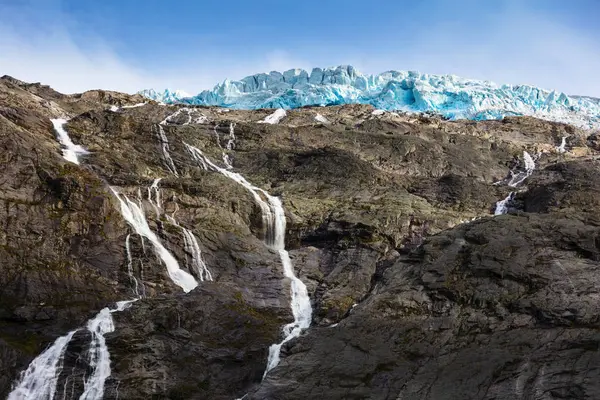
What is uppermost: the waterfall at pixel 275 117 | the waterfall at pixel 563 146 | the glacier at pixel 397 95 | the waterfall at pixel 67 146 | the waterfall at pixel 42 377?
the glacier at pixel 397 95

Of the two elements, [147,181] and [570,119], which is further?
[570,119]

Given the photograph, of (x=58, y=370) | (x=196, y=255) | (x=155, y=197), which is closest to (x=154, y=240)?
(x=196, y=255)

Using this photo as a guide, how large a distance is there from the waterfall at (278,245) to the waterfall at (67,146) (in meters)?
12.8

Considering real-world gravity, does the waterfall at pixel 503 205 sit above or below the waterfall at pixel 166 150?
below

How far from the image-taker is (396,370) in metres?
27.8

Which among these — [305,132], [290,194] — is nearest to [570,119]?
[305,132]

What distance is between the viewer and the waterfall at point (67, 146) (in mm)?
51422

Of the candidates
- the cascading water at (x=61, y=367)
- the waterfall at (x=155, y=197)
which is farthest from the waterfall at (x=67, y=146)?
the cascading water at (x=61, y=367)

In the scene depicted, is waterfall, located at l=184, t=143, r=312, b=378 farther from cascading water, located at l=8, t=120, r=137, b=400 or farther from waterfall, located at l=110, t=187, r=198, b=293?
cascading water, located at l=8, t=120, r=137, b=400

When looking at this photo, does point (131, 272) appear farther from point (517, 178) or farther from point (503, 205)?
point (517, 178)

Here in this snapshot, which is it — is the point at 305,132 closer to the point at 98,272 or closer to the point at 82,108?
the point at 82,108

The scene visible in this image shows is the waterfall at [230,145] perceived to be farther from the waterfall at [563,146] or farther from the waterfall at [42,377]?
the waterfall at [563,146]

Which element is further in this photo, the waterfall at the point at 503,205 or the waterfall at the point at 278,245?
the waterfall at the point at 503,205

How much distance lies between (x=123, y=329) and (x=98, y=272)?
7.52 metres
